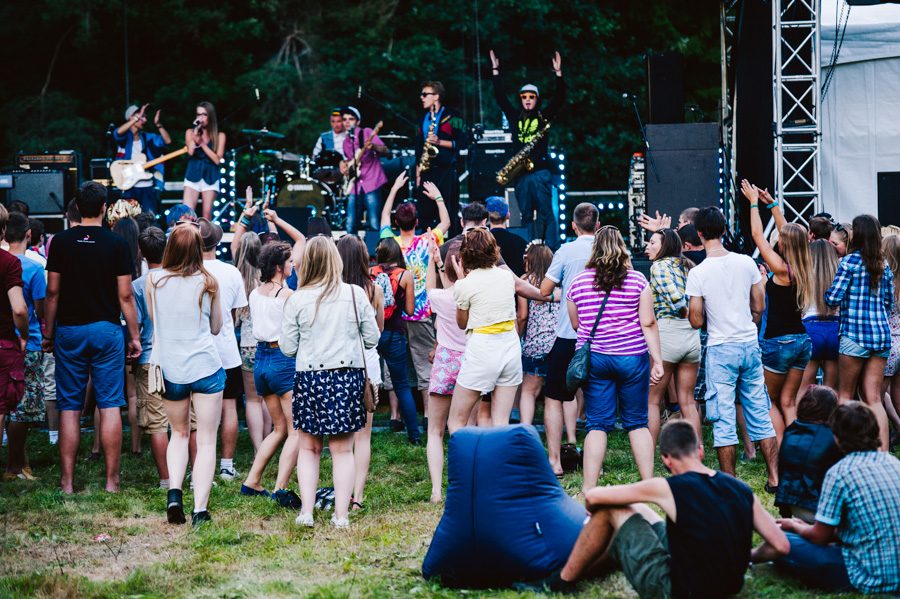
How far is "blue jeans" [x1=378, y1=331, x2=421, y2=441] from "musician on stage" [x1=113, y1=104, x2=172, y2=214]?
5626 mm

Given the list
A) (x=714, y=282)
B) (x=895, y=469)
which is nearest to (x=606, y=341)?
(x=714, y=282)

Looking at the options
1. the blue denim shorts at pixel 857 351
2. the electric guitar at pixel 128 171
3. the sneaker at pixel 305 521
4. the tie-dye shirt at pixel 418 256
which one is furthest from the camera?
the electric guitar at pixel 128 171

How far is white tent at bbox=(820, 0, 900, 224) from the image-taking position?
460 inches

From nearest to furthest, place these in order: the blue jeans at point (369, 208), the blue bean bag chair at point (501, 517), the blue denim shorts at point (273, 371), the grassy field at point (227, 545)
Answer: the blue bean bag chair at point (501, 517) < the grassy field at point (227, 545) < the blue denim shorts at point (273, 371) < the blue jeans at point (369, 208)

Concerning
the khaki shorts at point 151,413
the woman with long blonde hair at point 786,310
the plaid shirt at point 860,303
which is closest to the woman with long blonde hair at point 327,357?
the khaki shorts at point 151,413

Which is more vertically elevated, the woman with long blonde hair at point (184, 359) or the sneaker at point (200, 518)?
the woman with long blonde hair at point (184, 359)

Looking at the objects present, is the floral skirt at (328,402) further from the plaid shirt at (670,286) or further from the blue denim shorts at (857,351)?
the blue denim shorts at (857,351)

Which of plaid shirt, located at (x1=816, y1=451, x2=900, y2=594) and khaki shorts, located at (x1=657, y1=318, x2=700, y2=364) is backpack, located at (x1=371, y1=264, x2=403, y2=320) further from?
plaid shirt, located at (x1=816, y1=451, x2=900, y2=594)

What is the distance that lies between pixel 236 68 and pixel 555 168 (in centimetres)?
1105

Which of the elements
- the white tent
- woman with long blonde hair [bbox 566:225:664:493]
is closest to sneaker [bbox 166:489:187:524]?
woman with long blonde hair [bbox 566:225:664:493]

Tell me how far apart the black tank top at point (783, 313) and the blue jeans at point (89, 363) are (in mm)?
4452

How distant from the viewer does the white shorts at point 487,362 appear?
632cm

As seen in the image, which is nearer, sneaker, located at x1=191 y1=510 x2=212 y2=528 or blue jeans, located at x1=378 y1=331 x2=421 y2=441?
sneaker, located at x1=191 y1=510 x2=212 y2=528

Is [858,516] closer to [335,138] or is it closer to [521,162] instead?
[521,162]
